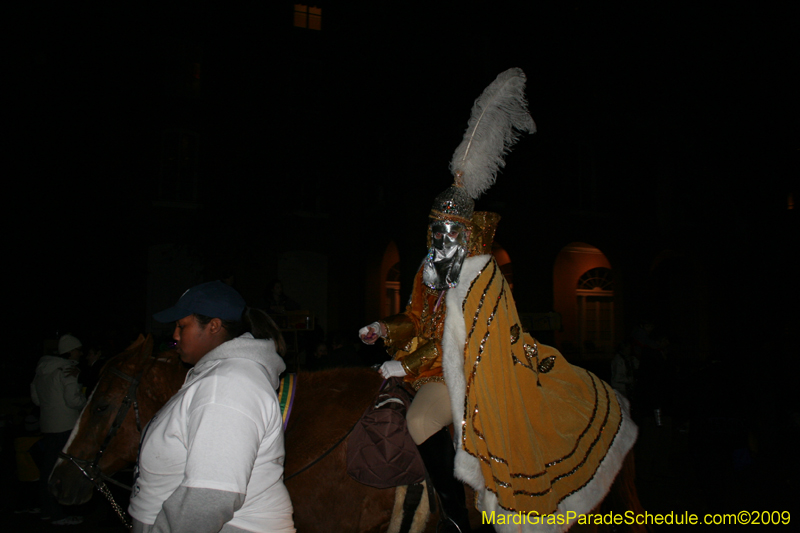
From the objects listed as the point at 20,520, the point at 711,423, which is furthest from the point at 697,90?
the point at 20,520

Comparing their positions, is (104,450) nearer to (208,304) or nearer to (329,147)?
(208,304)

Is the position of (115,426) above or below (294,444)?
Answer: above

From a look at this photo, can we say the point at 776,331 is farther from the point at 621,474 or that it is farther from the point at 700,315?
the point at 700,315

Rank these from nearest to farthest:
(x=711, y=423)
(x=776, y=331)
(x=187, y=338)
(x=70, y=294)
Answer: (x=187, y=338)
(x=711, y=423)
(x=776, y=331)
(x=70, y=294)

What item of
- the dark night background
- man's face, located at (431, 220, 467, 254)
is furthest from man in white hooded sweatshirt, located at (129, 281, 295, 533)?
the dark night background

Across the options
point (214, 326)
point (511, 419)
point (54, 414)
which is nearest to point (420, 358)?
point (511, 419)

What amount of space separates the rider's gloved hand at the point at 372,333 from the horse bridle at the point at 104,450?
1.32 meters

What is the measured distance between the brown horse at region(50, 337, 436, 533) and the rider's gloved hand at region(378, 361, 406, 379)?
0.21 metres

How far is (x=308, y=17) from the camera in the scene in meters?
16.3

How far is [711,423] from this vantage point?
18.0ft

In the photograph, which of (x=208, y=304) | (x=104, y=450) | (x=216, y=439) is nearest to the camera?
(x=216, y=439)

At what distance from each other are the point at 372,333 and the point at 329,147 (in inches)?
401

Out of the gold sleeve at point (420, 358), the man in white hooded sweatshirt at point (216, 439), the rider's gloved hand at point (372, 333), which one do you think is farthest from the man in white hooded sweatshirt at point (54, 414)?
the man in white hooded sweatshirt at point (216, 439)

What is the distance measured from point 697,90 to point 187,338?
10030mm
